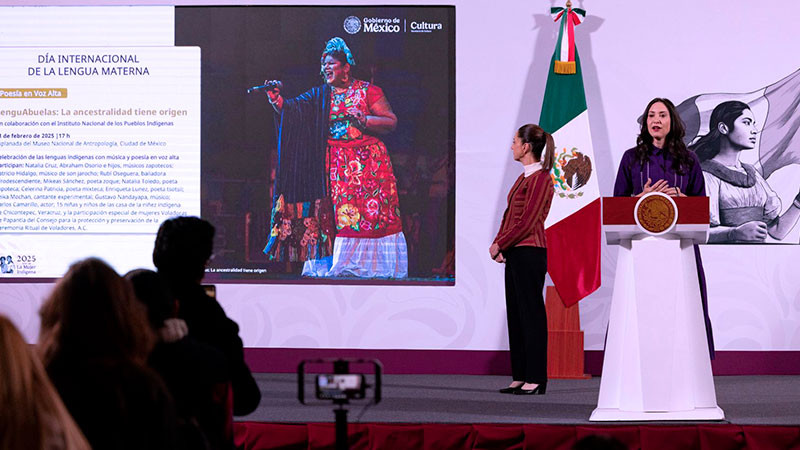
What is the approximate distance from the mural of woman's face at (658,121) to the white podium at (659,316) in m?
0.41

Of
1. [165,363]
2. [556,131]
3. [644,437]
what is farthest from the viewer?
[556,131]

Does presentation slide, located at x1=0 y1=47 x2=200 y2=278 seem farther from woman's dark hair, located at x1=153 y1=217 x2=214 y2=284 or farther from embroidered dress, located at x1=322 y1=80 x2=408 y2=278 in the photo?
woman's dark hair, located at x1=153 y1=217 x2=214 y2=284

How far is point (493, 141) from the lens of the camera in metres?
6.32

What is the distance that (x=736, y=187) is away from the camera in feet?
20.5

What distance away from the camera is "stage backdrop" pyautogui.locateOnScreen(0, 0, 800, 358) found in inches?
247

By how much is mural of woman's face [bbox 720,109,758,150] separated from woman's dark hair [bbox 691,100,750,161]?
0.08 feet

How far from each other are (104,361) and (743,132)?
17.1ft

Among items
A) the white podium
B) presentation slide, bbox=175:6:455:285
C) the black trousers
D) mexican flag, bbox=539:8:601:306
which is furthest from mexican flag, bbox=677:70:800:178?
the white podium

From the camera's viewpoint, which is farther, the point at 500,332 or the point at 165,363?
the point at 500,332

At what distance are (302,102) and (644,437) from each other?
3.25 meters

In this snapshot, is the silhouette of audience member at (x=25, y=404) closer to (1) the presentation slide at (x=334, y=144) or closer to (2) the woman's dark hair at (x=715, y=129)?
(1) the presentation slide at (x=334, y=144)

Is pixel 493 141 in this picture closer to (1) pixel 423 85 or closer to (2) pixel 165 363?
(1) pixel 423 85

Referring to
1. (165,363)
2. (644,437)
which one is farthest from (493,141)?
(165,363)

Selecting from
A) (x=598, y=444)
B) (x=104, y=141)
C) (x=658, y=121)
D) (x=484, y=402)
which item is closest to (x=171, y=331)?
(x=598, y=444)
